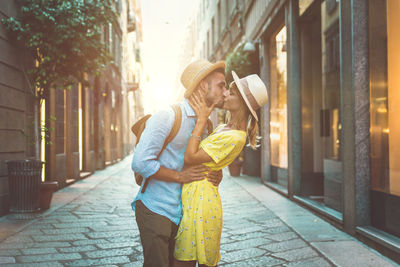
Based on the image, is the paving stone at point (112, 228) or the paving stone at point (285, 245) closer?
the paving stone at point (285, 245)

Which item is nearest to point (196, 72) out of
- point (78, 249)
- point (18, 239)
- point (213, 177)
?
point (213, 177)

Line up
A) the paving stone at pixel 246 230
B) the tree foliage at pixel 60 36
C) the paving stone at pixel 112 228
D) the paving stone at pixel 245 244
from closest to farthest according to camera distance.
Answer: the paving stone at pixel 245 244 → the paving stone at pixel 246 230 → the paving stone at pixel 112 228 → the tree foliage at pixel 60 36

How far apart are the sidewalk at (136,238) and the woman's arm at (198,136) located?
226 cm

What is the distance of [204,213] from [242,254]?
96.5 inches

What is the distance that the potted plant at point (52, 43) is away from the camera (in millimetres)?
6984

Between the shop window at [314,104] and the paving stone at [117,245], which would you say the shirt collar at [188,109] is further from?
the shop window at [314,104]

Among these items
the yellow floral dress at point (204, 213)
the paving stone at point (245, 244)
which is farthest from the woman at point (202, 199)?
the paving stone at point (245, 244)

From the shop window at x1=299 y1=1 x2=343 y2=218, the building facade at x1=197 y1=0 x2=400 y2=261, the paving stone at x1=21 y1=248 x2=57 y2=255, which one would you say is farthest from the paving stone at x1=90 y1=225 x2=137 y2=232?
the shop window at x1=299 y1=1 x2=343 y2=218

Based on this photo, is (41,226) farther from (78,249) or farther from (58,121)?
(58,121)

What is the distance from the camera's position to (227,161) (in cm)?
225

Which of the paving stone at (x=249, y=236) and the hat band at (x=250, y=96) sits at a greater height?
the hat band at (x=250, y=96)

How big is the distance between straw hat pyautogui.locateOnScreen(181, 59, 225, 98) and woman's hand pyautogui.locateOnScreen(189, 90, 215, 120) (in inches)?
1.5

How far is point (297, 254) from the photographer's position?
436 centimetres

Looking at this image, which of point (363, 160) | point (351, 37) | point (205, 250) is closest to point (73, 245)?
point (205, 250)
